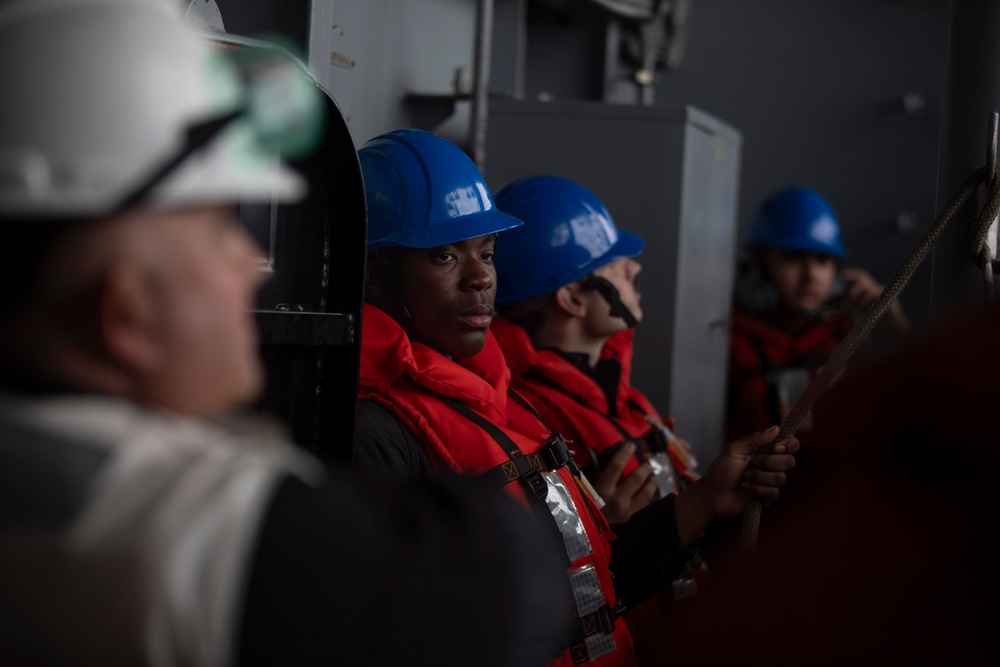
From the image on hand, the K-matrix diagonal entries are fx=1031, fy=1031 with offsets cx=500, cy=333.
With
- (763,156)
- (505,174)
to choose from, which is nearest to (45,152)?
(505,174)

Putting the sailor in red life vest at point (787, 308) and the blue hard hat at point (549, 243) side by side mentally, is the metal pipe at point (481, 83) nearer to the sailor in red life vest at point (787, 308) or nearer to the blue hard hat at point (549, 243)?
the blue hard hat at point (549, 243)

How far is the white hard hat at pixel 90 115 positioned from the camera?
0.79 m

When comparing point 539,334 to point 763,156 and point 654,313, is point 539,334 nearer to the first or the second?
point 654,313

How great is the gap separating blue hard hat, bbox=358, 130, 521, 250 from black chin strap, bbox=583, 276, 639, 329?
0.55 metres

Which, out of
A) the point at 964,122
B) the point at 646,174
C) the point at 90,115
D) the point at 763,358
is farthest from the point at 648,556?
the point at 763,358

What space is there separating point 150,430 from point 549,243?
1863 mm

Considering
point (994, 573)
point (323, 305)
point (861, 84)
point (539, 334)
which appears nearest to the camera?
point (994, 573)

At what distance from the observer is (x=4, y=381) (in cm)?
80

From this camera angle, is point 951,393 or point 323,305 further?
point 323,305

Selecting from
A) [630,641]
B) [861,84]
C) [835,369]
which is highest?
[861,84]

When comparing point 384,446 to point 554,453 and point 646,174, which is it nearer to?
point 554,453

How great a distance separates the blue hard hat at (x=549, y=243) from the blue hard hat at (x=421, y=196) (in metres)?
0.49

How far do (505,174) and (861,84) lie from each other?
2573 millimetres

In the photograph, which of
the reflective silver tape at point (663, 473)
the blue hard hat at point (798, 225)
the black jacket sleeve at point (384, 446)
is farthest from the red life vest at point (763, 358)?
the black jacket sleeve at point (384, 446)
